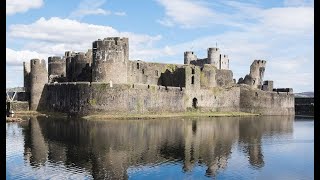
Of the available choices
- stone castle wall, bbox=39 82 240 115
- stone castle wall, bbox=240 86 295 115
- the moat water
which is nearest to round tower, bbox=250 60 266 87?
stone castle wall, bbox=240 86 295 115

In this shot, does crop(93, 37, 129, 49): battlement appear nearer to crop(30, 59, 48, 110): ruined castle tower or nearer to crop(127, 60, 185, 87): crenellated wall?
crop(127, 60, 185, 87): crenellated wall

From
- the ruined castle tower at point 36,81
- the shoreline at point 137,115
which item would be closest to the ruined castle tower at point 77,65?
the ruined castle tower at point 36,81

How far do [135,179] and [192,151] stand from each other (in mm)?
8157

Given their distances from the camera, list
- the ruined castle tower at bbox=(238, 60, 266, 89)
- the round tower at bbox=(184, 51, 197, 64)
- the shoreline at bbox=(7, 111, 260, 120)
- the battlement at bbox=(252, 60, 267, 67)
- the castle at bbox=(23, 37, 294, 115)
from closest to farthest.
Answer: the shoreline at bbox=(7, 111, 260, 120)
the castle at bbox=(23, 37, 294, 115)
the ruined castle tower at bbox=(238, 60, 266, 89)
the battlement at bbox=(252, 60, 267, 67)
the round tower at bbox=(184, 51, 197, 64)

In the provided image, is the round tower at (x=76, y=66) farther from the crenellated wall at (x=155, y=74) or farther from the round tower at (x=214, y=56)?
the round tower at (x=214, y=56)

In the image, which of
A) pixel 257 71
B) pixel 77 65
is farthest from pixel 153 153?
pixel 257 71

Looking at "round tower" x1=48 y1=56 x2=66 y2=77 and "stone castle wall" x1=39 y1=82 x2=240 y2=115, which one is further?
"round tower" x1=48 y1=56 x2=66 y2=77

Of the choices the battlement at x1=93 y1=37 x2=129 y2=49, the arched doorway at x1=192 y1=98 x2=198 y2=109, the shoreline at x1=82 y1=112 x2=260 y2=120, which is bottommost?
the shoreline at x1=82 y1=112 x2=260 y2=120

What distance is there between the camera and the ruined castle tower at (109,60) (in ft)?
166

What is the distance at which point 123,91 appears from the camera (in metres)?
48.8

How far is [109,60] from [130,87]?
164 inches

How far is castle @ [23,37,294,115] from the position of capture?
48.7 meters
